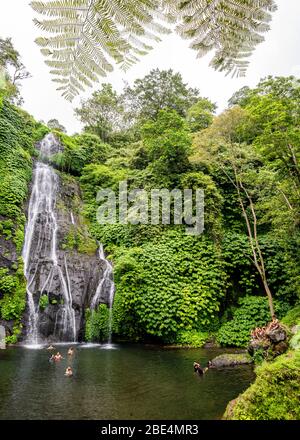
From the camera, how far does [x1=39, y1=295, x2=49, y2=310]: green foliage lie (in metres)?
11.5

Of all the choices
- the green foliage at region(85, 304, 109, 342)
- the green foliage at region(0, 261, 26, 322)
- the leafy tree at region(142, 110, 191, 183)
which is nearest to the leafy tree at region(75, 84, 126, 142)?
the leafy tree at region(142, 110, 191, 183)

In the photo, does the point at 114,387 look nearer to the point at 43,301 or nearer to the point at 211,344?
the point at 211,344

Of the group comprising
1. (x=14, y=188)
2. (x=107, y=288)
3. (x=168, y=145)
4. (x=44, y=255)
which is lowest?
(x=107, y=288)

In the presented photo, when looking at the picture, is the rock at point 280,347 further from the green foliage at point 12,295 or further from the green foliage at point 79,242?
the green foliage at point 79,242

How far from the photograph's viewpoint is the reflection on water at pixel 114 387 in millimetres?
4926

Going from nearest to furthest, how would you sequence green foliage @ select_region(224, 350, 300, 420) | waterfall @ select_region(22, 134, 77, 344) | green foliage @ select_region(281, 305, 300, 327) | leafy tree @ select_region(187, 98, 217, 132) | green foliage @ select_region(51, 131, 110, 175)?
green foliage @ select_region(224, 350, 300, 420), green foliage @ select_region(281, 305, 300, 327), waterfall @ select_region(22, 134, 77, 344), green foliage @ select_region(51, 131, 110, 175), leafy tree @ select_region(187, 98, 217, 132)

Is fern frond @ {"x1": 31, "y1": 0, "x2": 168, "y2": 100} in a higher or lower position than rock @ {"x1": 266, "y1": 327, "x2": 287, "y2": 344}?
higher

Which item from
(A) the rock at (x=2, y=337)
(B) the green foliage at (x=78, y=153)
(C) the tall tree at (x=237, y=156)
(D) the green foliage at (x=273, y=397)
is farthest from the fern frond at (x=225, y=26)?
(B) the green foliage at (x=78, y=153)

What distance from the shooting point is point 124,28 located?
1.31 meters

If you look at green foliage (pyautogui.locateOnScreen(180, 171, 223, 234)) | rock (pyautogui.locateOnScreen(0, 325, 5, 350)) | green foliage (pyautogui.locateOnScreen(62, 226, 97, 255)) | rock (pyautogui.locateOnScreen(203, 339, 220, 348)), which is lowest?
rock (pyautogui.locateOnScreen(203, 339, 220, 348))

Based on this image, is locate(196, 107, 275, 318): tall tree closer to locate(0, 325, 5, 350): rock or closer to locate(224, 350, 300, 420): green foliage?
locate(224, 350, 300, 420): green foliage

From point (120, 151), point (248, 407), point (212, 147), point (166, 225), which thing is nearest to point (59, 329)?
point (166, 225)

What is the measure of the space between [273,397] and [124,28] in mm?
4458

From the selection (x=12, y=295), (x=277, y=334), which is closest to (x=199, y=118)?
(x=12, y=295)
